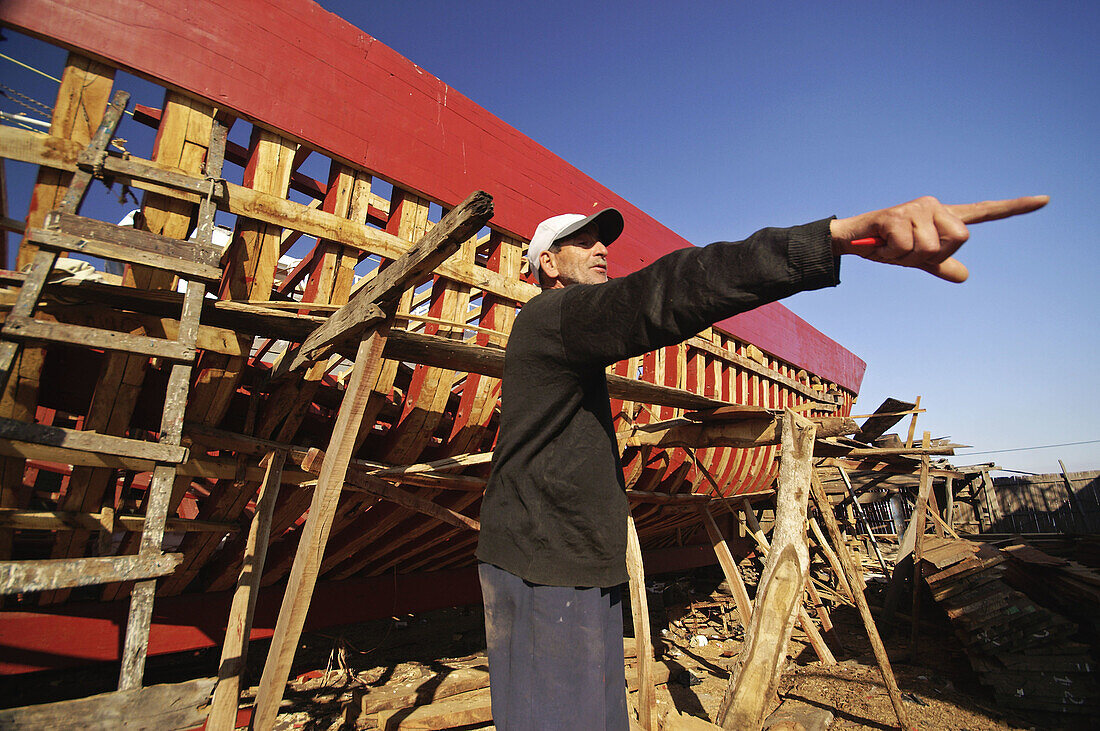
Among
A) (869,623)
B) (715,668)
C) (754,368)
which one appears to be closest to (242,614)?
(869,623)

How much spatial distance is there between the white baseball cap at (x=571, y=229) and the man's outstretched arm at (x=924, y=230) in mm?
851

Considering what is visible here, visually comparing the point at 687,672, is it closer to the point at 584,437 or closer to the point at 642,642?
the point at 642,642

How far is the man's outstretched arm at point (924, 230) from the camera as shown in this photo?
929mm

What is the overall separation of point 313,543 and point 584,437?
3.62 ft

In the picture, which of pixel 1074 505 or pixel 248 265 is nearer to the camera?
pixel 248 265

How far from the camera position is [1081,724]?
433cm

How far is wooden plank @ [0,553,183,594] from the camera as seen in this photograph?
1.52 metres

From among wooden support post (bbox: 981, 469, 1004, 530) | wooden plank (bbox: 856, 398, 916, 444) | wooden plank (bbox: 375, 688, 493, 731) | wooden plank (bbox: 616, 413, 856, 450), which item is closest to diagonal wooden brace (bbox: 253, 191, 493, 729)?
wooden plank (bbox: 375, 688, 493, 731)

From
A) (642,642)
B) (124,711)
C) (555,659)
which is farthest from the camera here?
(642,642)

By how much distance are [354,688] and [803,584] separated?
4.10m

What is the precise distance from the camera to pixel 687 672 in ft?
17.2

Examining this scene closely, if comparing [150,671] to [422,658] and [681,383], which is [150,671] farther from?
[681,383]

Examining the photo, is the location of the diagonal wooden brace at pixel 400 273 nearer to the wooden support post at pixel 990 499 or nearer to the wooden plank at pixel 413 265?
the wooden plank at pixel 413 265

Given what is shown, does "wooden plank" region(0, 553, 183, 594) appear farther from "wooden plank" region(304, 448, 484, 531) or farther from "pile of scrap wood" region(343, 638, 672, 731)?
"pile of scrap wood" region(343, 638, 672, 731)
